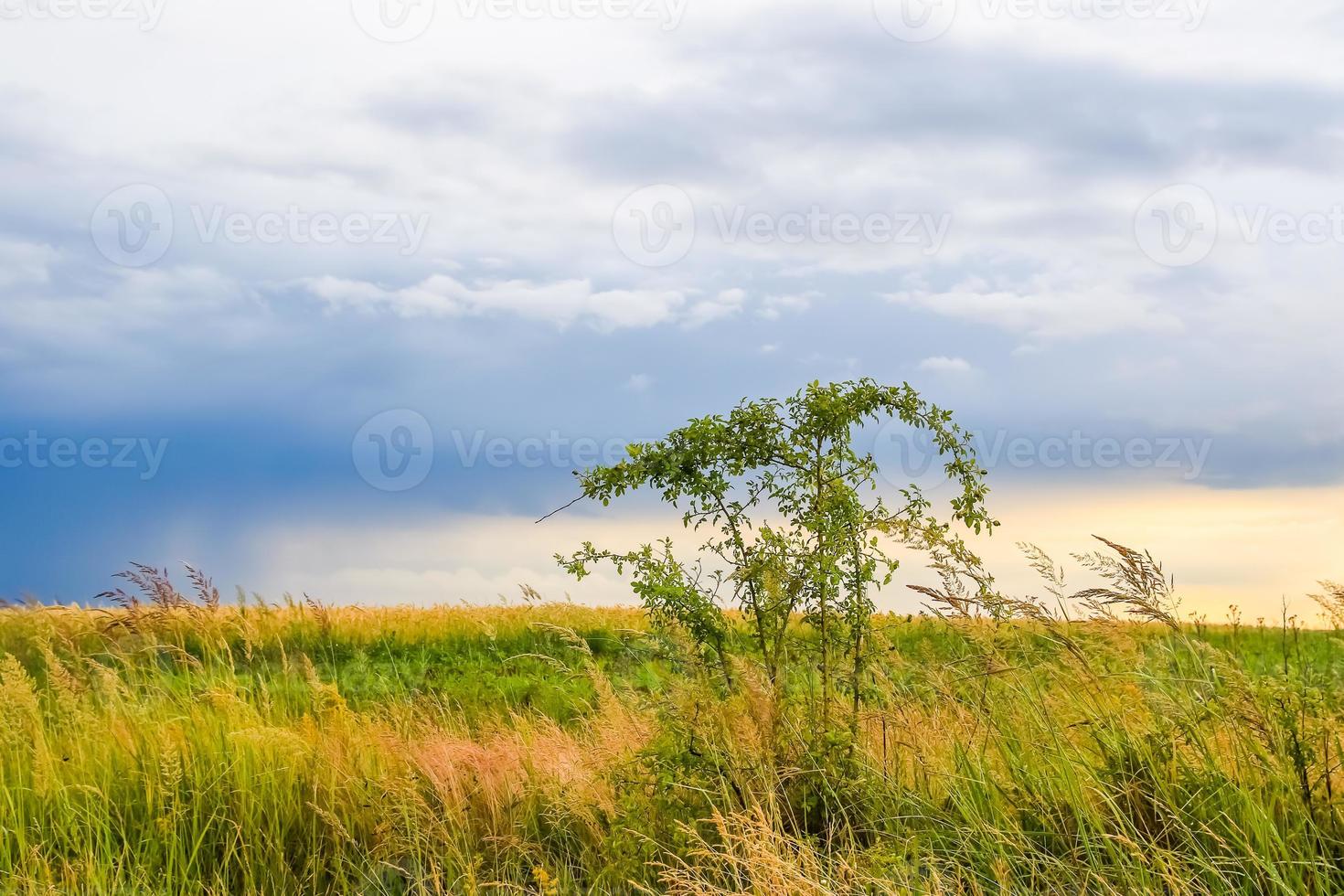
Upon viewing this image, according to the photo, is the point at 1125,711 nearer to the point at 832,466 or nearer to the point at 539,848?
the point at 832,466

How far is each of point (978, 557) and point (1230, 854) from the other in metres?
1.64

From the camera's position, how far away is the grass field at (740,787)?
14.0 feet

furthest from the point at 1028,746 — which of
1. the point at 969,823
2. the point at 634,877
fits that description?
the point at 634,877

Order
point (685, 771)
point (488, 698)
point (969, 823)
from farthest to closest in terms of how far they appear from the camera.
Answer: point (488, 698), point (685, 771), point (969, 823)

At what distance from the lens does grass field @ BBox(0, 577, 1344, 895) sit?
426 centimetres

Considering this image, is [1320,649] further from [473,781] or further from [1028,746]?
[473,781]

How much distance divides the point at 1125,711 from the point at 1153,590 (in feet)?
2.83

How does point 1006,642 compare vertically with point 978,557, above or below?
below

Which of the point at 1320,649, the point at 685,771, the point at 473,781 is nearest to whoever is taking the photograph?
the point at 685,771

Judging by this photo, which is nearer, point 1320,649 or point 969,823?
point 969,823

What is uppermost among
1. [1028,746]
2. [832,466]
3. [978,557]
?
[832,466]

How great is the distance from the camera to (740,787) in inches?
194

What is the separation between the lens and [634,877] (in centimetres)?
488

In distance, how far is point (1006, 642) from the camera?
5.23 meters
